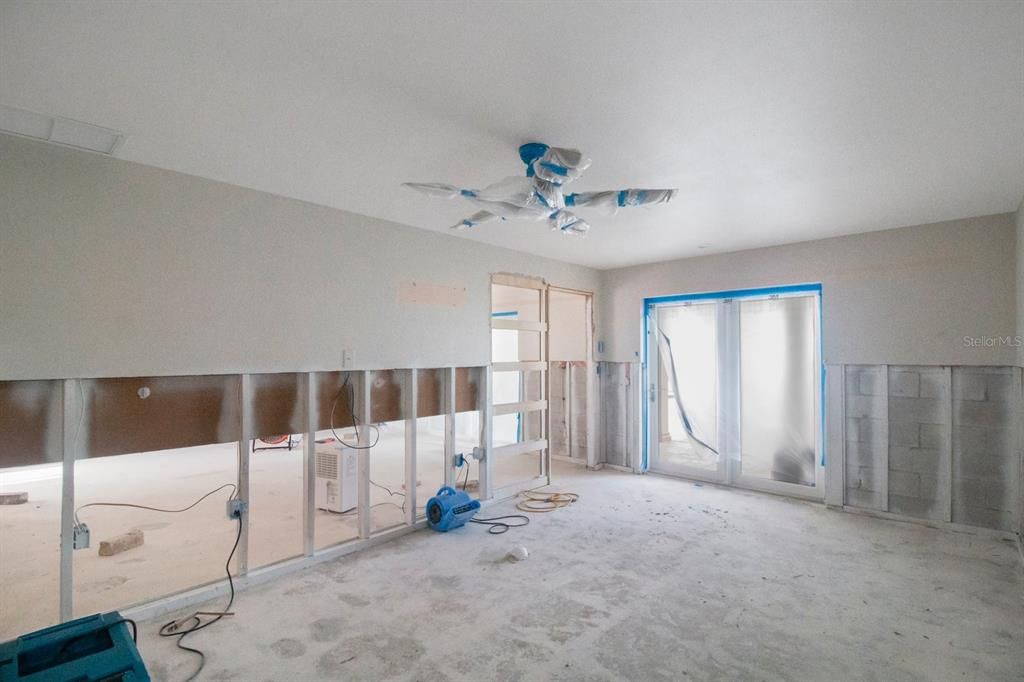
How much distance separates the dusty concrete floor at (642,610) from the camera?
2.29 meters

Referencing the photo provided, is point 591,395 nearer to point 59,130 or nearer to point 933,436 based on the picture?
point 933,436

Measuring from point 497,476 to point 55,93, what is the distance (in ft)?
15.7

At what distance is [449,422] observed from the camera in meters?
4.34

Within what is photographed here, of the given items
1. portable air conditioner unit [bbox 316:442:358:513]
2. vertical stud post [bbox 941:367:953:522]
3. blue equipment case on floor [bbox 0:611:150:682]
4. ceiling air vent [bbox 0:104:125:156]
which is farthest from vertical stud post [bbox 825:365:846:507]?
ceiling air vent [bbox 0:104:125:156]

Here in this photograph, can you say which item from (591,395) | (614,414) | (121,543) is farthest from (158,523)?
(614,414)

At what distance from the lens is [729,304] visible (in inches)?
207

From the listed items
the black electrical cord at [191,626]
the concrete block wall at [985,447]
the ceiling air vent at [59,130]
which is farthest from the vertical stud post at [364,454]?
the concrete block wall at [985,447]

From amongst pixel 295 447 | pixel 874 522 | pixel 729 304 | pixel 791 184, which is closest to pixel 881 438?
pixel 874 522

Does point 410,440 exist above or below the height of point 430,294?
below

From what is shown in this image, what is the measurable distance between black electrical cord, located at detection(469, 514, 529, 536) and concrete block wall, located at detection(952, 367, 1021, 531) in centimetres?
349

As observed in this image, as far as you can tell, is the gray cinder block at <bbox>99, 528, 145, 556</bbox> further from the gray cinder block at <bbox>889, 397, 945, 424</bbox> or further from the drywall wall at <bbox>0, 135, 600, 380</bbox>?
the gray cinder block at <bbox>889, 397, 945, 424</bbox>

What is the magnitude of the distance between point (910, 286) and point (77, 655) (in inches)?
219

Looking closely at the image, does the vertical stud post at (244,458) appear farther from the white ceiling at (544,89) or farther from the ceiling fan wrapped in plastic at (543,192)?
the ceiling fan wrapped in plastic at (543,192)

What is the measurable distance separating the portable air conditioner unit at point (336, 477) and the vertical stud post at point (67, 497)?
2.06 metres
